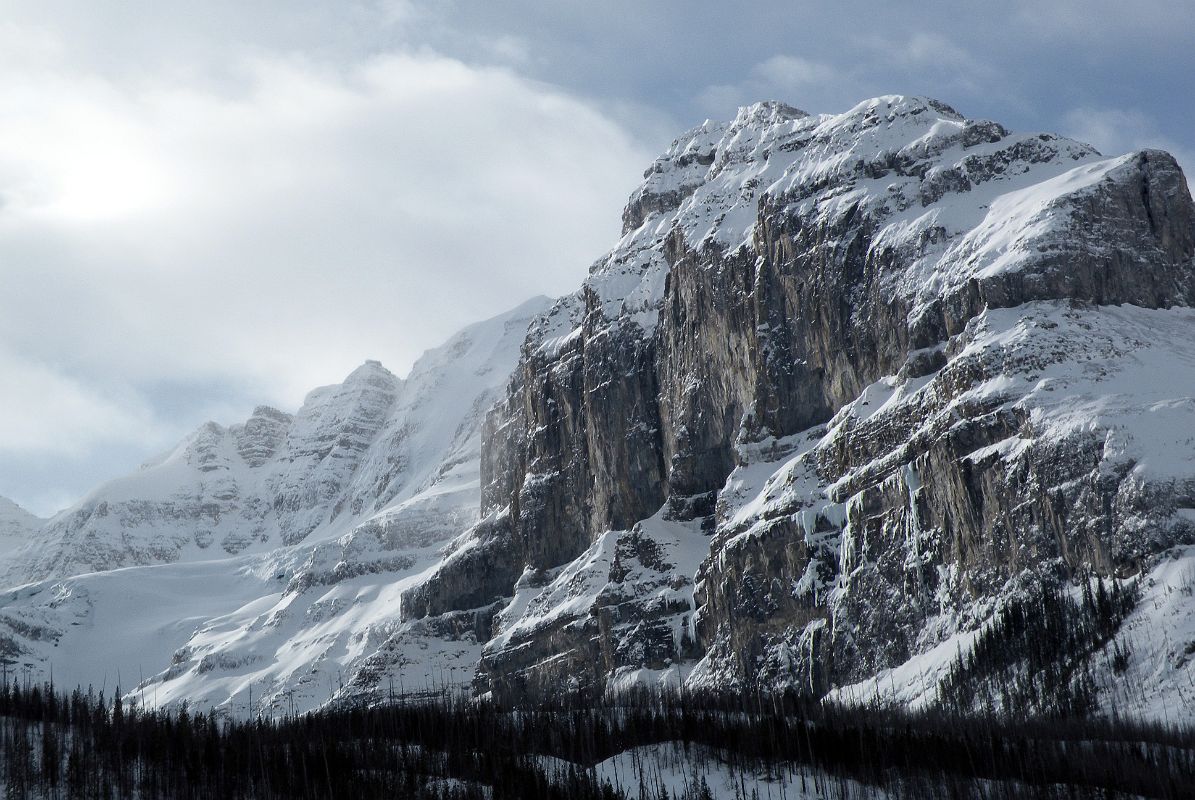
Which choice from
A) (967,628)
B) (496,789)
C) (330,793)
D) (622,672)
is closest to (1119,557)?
(967,628)

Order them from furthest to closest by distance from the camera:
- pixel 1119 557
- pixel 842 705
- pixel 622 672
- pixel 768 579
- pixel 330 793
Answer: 1. pixel 622 672
2. pixel 768 579
3. pixel 842 705
4. pixel 1119 557
5. pixel 330 793

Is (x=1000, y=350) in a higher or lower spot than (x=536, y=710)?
higher

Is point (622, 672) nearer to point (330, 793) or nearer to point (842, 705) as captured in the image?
point (842, 705)

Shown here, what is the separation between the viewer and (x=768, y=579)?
16888 centimetres

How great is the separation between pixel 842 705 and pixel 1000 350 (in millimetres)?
43843

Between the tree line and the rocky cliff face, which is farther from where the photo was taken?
the rocky cliff face

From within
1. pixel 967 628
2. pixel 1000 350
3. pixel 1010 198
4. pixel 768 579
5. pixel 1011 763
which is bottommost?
pixel 1011 763

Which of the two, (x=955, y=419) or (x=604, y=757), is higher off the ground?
(x=955, y=419)

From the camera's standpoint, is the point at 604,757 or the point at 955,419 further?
the point at 955,419

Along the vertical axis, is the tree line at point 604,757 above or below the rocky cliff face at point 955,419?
below

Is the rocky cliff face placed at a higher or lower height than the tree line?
higher

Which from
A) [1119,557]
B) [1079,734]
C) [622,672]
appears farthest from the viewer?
[622,672]

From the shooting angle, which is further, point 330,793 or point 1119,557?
point 1119,557

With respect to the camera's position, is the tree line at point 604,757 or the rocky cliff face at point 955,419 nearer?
the tree line at point 604,757
